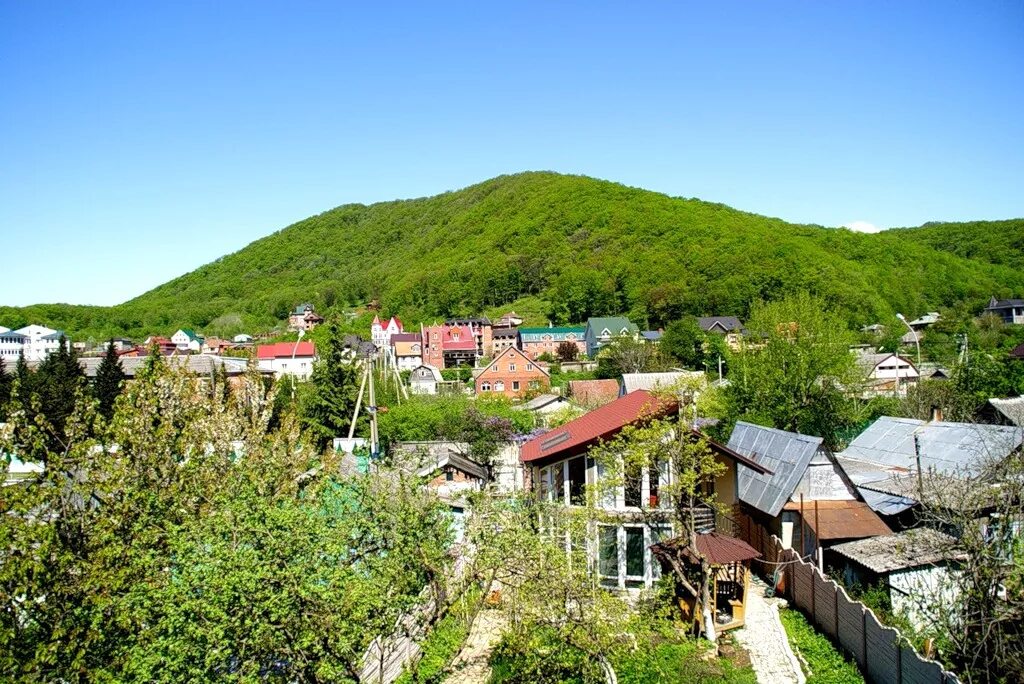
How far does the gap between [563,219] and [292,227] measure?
261 feet

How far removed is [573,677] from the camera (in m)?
11.3

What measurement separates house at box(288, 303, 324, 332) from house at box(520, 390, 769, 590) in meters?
102

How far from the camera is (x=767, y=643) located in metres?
13.0

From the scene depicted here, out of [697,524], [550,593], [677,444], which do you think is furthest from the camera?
[697,524]

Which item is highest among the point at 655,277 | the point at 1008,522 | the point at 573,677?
the point at 655,277

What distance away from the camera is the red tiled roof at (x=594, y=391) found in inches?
1887

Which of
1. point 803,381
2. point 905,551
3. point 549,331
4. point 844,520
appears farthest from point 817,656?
point 549,331

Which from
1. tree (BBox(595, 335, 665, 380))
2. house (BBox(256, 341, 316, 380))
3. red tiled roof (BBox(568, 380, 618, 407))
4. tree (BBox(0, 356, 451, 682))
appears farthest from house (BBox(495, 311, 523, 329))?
tree (BBox(0, 356, 451, 682))

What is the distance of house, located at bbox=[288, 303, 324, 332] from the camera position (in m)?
115

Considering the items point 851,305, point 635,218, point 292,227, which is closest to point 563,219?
point 635,218

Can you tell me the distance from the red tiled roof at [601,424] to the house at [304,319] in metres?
101

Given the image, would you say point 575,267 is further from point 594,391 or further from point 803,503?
point 803,503

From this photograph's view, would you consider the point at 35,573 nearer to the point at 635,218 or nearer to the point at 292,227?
the point at 635,218

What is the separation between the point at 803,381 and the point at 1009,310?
78659 mm
